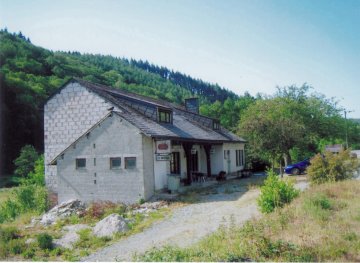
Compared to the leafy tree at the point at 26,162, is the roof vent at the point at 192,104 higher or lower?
higher

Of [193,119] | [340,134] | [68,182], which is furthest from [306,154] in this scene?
[68,182]

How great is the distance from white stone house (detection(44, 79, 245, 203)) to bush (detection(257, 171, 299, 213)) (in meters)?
6.98

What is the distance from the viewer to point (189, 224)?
41.4ft

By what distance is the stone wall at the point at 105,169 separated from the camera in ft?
57.5

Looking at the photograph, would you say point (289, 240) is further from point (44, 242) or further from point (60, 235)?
point (60, 235)

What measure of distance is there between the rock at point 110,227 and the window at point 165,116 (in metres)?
10.4

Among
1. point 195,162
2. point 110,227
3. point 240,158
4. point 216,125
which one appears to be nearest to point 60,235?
point 110,227

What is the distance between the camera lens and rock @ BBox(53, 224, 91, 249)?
12.1 meters

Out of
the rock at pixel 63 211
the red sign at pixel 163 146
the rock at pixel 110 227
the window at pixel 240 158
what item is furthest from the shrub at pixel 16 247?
the window at pixel 240 158

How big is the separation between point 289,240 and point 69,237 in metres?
8.70

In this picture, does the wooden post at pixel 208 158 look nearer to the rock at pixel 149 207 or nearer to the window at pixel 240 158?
the window at pixel 240 158

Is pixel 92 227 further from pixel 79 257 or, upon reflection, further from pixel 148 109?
pixel 148 109

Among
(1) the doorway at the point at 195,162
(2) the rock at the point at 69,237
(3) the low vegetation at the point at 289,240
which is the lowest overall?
(2) the rock at the point at 69,237

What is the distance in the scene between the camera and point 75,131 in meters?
23.2
